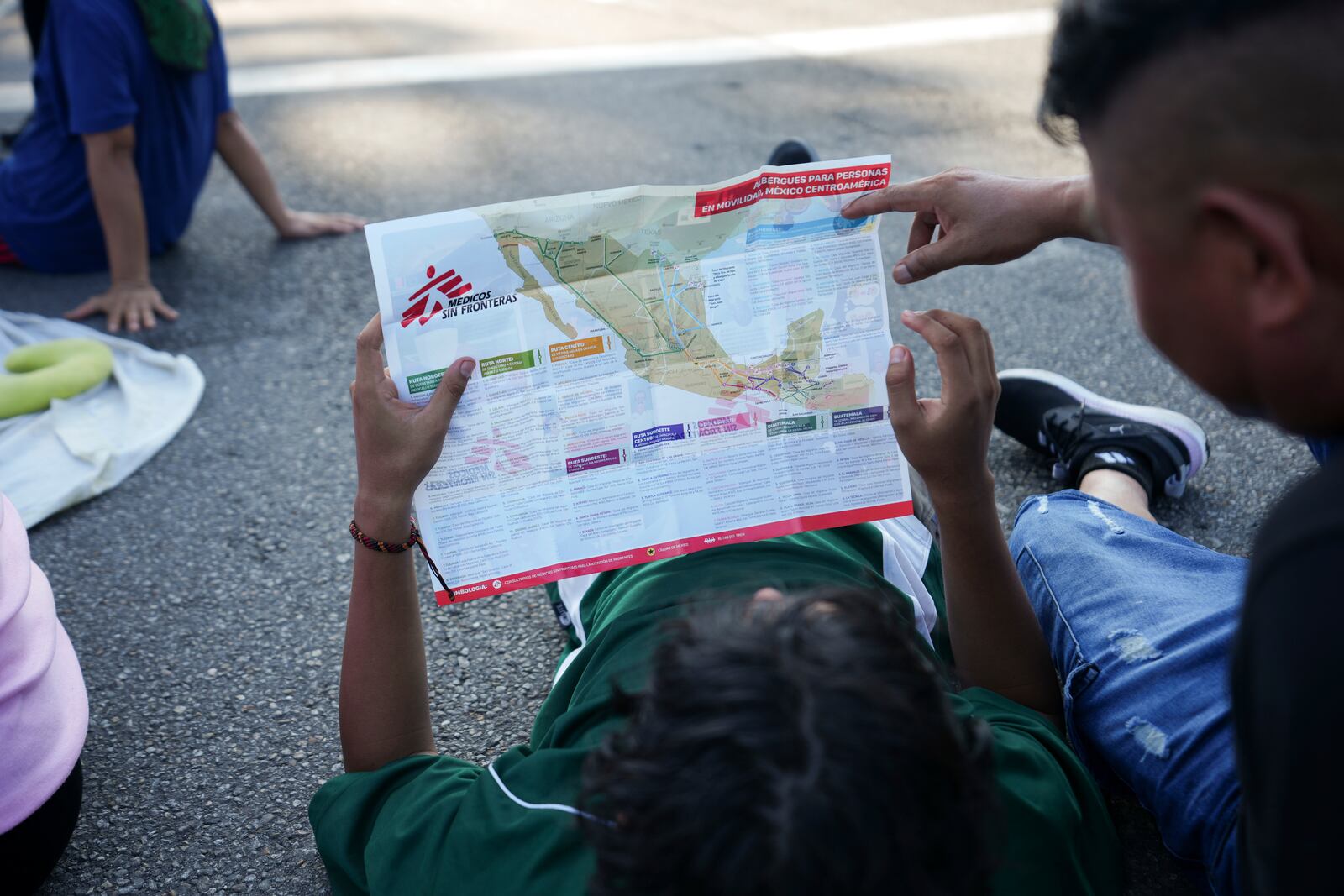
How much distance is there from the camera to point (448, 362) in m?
1.20

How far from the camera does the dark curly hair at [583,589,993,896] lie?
2.11 feet

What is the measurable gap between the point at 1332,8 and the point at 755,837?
0.58 m

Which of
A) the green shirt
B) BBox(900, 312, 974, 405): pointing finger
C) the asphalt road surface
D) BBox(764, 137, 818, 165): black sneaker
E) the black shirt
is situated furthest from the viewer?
BBox(764, 137, 818, 165): black sneaker

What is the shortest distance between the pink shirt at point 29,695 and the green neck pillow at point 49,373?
44.1 inches

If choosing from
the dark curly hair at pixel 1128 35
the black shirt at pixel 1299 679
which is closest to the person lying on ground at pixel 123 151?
the dark curly hair at pixel 1128 35

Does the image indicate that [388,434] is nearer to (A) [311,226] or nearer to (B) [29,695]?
(B) [29,695]

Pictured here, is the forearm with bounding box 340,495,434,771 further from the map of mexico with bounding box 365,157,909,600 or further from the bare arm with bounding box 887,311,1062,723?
the bare arm with bounding box 887,311,1062,723

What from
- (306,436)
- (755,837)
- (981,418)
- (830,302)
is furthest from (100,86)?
(755,837)

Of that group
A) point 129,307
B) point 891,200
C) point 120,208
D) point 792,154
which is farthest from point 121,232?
point 891,200

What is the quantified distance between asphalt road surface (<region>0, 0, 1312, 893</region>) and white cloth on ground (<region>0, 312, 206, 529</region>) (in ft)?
0.14

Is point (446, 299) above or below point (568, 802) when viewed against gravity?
above

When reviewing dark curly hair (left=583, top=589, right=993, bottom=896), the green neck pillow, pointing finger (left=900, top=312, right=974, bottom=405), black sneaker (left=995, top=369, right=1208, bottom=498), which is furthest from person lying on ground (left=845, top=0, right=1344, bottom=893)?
the green neck pillow

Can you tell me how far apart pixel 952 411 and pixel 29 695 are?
1.12 meters

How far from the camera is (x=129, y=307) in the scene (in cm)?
279
